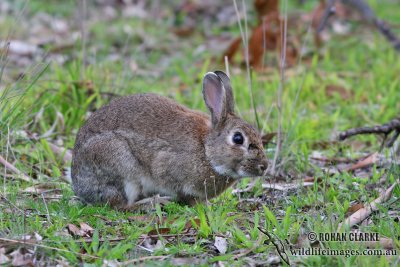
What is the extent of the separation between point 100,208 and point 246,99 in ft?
10.3

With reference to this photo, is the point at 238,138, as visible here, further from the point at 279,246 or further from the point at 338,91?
the point at 338,91

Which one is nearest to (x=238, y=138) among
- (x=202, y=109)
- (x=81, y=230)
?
(x=81, y=230)

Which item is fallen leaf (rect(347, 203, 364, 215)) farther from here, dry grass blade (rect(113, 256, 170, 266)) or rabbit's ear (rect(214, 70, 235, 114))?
dry grass blade (rect(113, 256, 170, 266))

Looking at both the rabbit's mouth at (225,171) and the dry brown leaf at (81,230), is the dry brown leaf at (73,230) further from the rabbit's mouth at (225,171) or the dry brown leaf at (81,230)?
the rabbit's mouth at (225,171)

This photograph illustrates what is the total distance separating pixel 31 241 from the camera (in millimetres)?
4457

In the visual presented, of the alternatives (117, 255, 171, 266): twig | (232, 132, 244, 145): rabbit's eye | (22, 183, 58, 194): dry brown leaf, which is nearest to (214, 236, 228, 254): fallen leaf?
(117, 255, 171, 266): twig

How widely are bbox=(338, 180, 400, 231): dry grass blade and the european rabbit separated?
31.4 inches

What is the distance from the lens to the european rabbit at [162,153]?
554cm

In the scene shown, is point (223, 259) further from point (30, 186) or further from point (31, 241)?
point (30, 186)

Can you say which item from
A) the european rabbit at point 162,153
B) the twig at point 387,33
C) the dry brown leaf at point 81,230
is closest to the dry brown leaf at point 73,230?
the dry brown leaf at point 81,230

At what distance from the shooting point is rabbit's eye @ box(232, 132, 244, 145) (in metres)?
5.55

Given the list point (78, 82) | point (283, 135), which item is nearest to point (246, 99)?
point (283, 135)

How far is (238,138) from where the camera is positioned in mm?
5562

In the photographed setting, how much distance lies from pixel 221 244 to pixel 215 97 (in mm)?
1442
